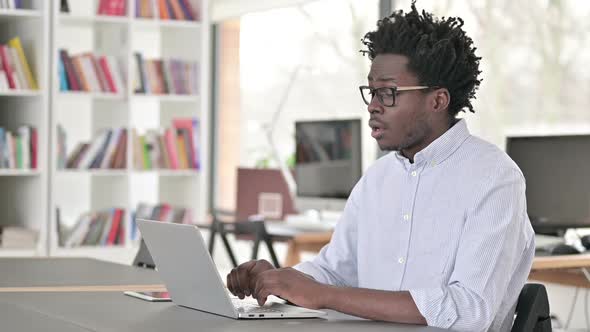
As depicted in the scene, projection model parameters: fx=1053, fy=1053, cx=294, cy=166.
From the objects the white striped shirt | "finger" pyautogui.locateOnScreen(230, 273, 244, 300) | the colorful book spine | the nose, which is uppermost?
the colorful book spine

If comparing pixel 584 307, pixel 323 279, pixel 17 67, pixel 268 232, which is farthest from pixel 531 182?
pixel 17 67

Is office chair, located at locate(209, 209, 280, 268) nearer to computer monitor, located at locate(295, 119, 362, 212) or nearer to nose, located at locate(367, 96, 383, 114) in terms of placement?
computer monitor, located at locate(295, 119, 362, 212)

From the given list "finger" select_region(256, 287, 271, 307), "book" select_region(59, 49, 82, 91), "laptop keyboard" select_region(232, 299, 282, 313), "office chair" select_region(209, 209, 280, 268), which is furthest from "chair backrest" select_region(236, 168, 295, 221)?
"finger" select_region(256, 287, 271, 307)

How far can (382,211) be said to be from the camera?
7.83 ft

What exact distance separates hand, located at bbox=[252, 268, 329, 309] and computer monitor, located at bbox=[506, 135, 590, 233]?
268cm

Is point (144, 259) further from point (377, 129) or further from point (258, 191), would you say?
point (258, 191)

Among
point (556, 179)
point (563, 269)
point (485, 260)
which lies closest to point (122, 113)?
point (556, 179)

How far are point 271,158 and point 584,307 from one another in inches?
96.2

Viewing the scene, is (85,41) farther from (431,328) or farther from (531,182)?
(431,328)

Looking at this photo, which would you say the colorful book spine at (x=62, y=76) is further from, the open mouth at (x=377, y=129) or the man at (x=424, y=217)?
the open mouth at (x=377, y=129)

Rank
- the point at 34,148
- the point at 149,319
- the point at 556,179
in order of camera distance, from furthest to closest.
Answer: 1. the point at 34,148
2. the point at 556,179
3. the point at 149,319

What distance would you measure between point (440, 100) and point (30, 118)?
3.81m

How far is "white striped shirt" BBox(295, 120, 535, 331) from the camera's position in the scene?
2.02 meters

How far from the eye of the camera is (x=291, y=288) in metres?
2.05
